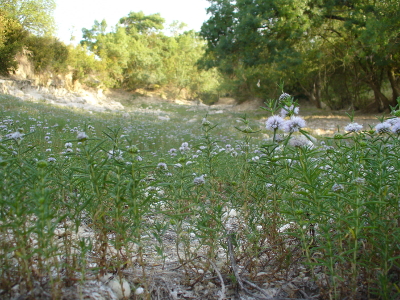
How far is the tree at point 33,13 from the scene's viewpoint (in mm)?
22734

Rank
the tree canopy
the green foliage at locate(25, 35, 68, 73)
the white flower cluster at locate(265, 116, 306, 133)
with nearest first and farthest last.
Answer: the white flower cluster at locate(265, 116, 306, 133)
the tree canopy
the green foliage at locate(25, 35, 68, 73)

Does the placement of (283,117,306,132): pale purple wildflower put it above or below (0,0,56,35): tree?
below

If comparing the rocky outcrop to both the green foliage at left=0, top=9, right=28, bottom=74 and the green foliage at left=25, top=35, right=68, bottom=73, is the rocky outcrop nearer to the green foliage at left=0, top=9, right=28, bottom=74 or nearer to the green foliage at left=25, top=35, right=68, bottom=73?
the green foliage at left=0, top=9, right=28, bottom=74

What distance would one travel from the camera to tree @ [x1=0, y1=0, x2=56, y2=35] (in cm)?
2273

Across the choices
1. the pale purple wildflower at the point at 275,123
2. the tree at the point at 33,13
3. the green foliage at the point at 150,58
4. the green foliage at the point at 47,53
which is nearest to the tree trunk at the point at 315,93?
the green foliage at the point at 150,58

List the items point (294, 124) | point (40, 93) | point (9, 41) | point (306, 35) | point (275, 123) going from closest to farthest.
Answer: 1. point (294, 124)
2. point (275, 123)
3. point (306, 35)
4. point (9, 41)
5. point (40, 93)

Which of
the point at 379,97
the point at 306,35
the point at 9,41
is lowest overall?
the point at 379,97

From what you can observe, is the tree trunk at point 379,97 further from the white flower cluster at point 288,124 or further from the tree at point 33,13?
the tree at point 33,13

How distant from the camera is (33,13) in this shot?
24031 mm

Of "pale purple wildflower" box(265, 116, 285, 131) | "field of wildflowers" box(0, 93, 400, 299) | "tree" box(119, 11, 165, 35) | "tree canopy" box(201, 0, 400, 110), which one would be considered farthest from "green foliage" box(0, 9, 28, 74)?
"tree" box(119, 11, 165, 35)

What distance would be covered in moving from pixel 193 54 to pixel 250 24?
127 ft

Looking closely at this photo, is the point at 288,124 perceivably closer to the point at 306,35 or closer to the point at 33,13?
the point at 306,35

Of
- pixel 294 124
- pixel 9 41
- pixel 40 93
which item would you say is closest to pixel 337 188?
pixel 294 124

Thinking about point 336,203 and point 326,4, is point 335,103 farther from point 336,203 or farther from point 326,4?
point 336,203
